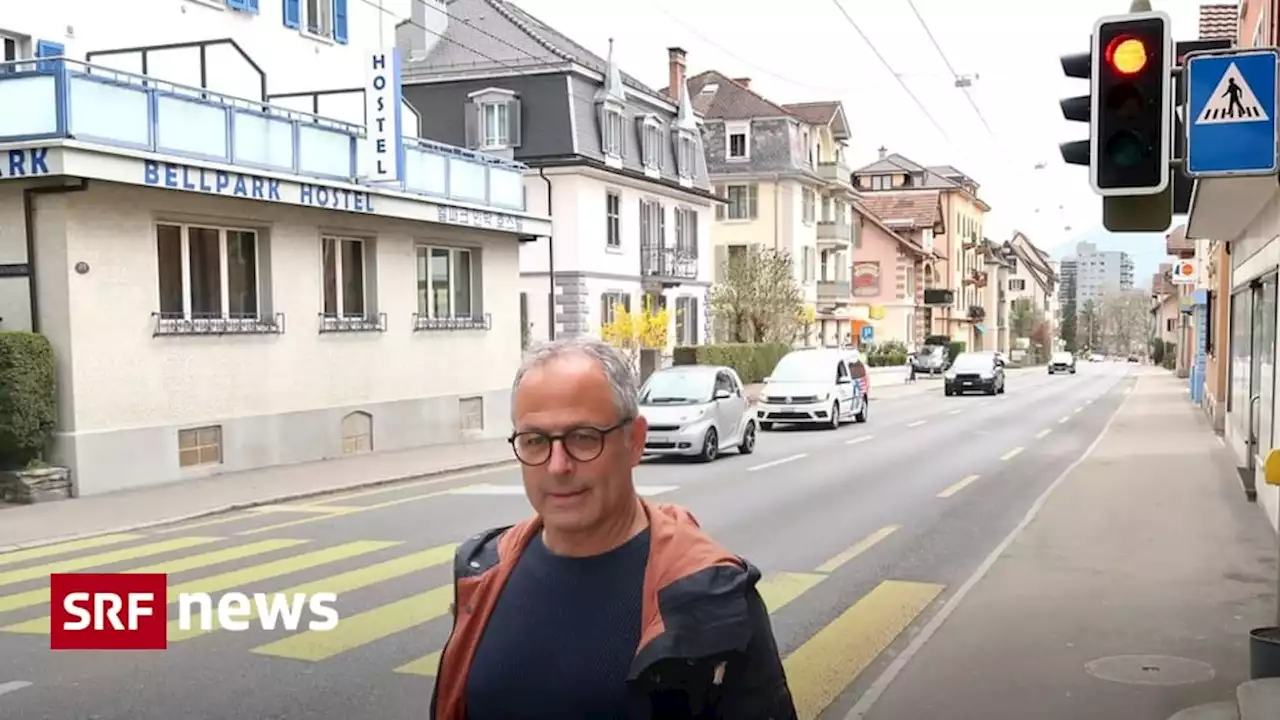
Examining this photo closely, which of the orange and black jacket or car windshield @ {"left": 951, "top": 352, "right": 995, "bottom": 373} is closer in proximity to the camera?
the orange and black jacket

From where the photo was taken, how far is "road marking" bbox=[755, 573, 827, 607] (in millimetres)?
9000

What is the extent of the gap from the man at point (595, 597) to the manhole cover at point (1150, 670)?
17.8 feet

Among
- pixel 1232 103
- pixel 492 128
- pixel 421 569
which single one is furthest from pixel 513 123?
pixel 1232 103

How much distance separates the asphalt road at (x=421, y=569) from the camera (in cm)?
658

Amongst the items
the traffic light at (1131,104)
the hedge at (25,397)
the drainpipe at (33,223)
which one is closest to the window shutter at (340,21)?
the drainpipe at (33,223)

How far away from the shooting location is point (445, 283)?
2384 centimetres

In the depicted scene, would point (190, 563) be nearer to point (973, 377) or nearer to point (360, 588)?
point (360, 588)

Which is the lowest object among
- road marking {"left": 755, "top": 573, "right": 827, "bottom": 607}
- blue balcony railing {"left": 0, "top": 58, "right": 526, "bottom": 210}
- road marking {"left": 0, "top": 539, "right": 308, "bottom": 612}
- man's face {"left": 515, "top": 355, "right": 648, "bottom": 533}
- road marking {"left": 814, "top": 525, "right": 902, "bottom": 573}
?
road marking {"left": 814, "top": 525, "right": 902, "bottom": 573}

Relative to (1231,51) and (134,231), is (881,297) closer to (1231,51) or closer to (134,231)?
(134,231)

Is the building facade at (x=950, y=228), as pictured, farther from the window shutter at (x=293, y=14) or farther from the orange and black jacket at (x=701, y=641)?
the orange and black jacket at (x=701, y=641)

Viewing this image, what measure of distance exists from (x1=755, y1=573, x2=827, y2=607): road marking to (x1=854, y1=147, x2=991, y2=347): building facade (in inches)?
3180

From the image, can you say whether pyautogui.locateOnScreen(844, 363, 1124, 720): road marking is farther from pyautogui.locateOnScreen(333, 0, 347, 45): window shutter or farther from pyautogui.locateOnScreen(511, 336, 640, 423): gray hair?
pyautogui.locateOnScreen(333, 0, 347, 45): window shutter

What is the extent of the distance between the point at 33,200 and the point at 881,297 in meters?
66.9

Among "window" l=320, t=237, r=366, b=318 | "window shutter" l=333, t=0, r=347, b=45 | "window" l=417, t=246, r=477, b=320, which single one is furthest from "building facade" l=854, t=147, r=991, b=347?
"window" l=320, t=237, r=366, b=318
